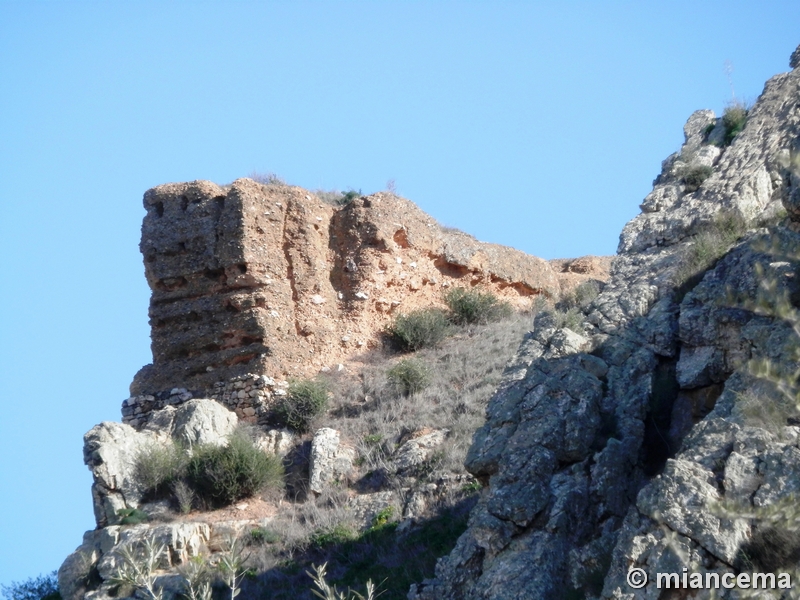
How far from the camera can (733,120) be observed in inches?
535

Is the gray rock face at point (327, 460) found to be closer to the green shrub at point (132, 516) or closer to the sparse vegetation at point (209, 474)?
the sparse vegetation at point (209, 474)

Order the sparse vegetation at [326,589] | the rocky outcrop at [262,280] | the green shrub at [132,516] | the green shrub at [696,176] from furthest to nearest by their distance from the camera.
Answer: the rocky outcrop at [262,280] → the green shrub at [132,516] → the green shrub at [696,176] → the sparse vegetation at [326,589]

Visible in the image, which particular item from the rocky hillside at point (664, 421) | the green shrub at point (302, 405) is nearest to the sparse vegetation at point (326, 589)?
the rocky hillside at point (664, 421)

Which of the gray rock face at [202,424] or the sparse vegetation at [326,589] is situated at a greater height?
the gray rock face at [202,424]

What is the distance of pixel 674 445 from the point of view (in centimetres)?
859

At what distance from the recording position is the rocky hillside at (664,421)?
20.3 feet

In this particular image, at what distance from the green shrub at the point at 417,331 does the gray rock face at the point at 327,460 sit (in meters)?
3.89

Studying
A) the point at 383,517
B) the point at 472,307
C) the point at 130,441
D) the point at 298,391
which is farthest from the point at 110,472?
the point at 472,307

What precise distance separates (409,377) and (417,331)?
235 cm

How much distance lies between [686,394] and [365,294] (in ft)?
40.4

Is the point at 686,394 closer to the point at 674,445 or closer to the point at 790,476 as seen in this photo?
the point at 674,445

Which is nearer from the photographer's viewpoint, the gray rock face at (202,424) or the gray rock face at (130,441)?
the gray rock face at (130,441)

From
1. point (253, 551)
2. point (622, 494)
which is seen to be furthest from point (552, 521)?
point (253, 551)

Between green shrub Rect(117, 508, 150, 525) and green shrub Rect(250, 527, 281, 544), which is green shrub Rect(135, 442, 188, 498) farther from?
green shrub Rect(250, 527, 281, 544)
